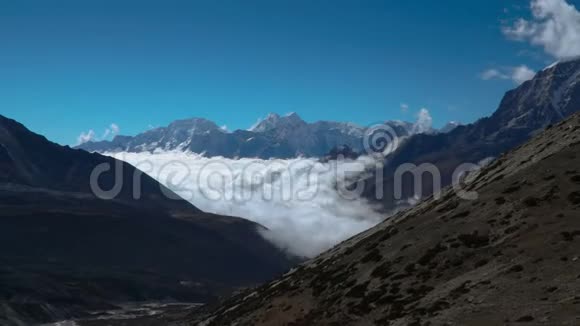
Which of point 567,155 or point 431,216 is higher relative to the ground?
point 567,155

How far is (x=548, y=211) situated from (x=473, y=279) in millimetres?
11786

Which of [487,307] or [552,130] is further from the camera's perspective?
[552,130]

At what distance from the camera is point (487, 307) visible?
132 feet

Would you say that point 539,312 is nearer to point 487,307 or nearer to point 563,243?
point 487,307

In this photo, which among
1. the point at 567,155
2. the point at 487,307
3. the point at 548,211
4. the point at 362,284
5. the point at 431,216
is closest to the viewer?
the point at 487,307

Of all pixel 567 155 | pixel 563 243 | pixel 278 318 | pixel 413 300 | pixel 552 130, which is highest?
pixel 552 130

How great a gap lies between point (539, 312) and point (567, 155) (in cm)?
3271

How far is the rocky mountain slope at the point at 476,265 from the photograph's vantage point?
132 feet

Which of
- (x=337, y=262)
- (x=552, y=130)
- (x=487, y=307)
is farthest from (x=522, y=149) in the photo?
(x=487, y=307)

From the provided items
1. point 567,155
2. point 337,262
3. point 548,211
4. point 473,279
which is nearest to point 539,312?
point 473,279

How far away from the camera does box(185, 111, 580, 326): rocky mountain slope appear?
1587 inches

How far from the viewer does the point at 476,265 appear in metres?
48.7

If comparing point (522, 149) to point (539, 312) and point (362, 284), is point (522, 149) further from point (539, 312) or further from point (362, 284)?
point (539, 312)

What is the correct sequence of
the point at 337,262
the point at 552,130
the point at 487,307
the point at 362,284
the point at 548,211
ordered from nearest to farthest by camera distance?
1. the point at 487,307
2. the point at 548,211
3. the point at 362,284
4. the point at 337,262
5. the point at 552,130
